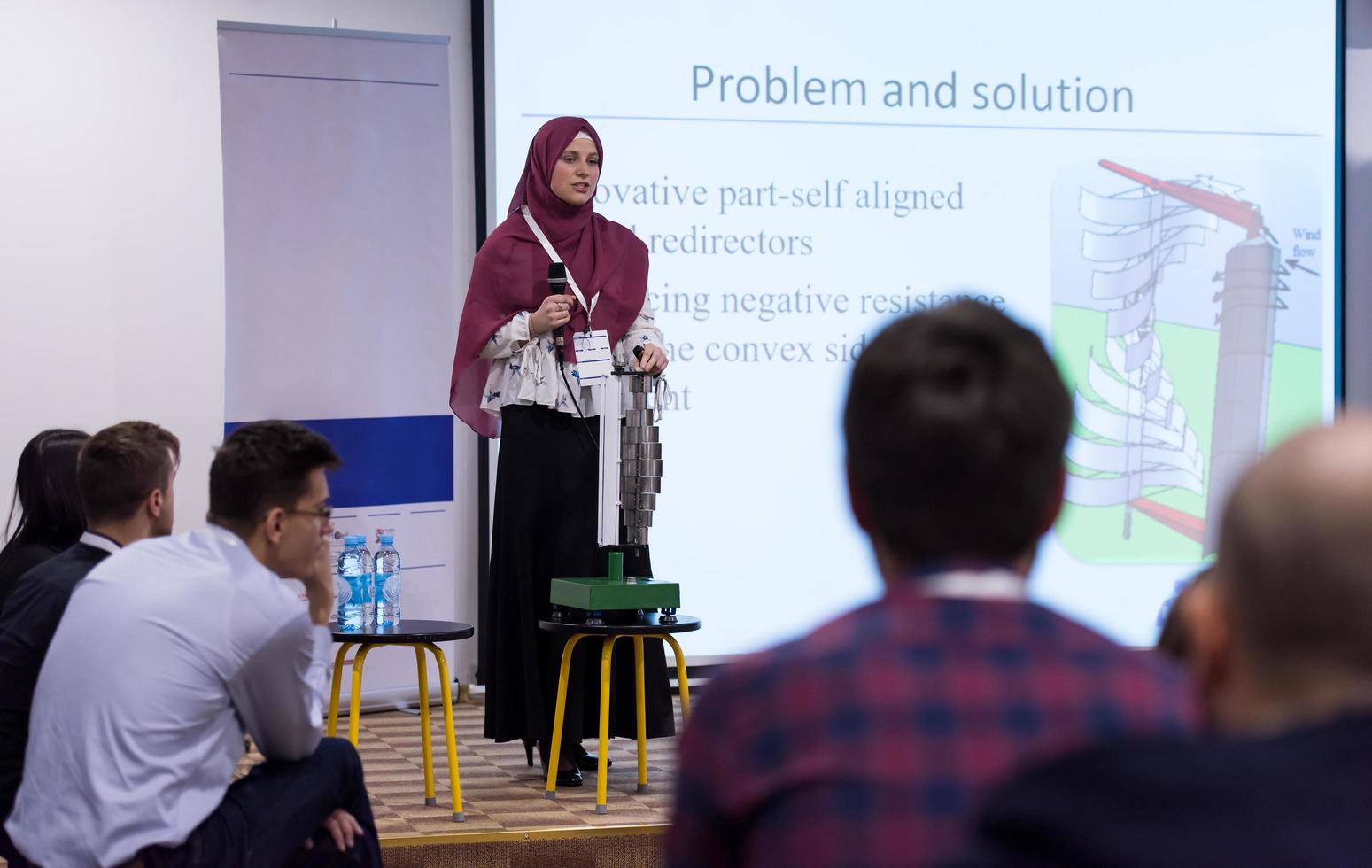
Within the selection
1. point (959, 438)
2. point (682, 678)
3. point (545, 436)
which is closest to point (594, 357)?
point (545, 436)

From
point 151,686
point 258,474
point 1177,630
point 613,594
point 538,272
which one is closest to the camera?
point 1177,630

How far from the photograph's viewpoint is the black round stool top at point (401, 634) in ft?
11.1

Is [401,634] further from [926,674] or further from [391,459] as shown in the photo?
[926,674]

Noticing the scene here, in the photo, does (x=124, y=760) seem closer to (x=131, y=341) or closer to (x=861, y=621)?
(x=861, y=621)

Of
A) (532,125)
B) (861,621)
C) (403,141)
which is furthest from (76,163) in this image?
(861,621)

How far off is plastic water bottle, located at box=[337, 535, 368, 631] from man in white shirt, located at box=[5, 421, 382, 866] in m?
1.34

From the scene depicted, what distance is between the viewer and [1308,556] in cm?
75

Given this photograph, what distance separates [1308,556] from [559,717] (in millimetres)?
3062

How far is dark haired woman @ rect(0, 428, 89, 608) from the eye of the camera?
2836 millimetres

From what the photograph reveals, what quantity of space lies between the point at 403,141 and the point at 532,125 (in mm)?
478

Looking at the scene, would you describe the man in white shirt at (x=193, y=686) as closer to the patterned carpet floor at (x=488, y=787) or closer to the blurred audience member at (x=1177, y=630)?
the patterned carpet floor at (x=488, y=787)

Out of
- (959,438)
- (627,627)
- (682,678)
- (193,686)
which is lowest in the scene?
(682,678)

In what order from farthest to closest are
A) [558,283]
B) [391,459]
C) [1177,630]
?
1. [391,459]
2. [558,283]
3. [1177,630]

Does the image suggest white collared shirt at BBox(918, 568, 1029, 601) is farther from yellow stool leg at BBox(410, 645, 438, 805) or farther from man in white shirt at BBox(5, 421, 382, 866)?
yellow stool leg at BBox(410, 645, 438, 805)
